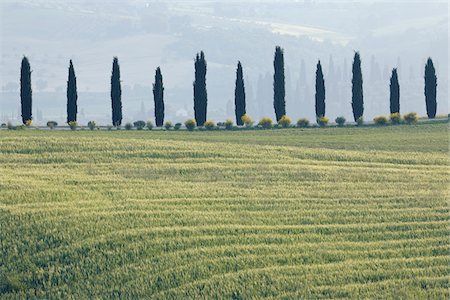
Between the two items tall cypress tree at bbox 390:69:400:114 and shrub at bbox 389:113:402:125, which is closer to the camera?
shrub at bbox 389:113:402:125

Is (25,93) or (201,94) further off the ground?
(25,93)

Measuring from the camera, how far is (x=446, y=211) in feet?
117

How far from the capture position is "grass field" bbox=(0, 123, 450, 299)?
28219 millimetres

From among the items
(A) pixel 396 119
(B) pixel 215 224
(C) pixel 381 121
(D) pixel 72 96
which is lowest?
(B) pixel 215 224

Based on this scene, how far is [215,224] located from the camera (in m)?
33.2

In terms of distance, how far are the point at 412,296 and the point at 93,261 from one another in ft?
29.3

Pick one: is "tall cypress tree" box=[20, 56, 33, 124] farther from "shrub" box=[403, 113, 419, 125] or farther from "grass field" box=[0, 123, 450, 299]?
"shrub" box=[403, 113, 419, 125]

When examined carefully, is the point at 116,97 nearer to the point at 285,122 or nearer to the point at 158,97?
the point at 158,97

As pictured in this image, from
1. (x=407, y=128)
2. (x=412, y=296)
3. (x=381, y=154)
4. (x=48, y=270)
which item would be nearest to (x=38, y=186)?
(x=48, y=270)

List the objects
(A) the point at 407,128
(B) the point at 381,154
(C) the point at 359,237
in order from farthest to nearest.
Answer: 1. (A) the point at 407,128
2. (B) the point at 381,154
3. (C) the point at 359,237

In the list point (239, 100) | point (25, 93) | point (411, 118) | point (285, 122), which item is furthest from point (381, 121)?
point (25, 93)

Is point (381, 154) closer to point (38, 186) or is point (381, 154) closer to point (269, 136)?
point (269, 136)

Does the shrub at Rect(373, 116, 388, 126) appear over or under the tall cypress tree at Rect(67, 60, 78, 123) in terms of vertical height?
under

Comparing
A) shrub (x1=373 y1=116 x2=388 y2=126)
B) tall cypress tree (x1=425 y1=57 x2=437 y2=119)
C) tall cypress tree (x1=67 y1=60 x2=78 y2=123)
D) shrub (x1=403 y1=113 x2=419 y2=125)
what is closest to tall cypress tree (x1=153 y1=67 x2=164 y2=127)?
tall cypress tree (x1=67 y1=60 x2=78 y2=123)
